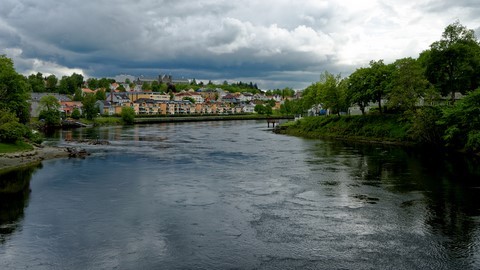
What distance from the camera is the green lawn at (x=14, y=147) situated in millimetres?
37022

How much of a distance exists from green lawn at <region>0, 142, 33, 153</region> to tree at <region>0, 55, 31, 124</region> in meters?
8.50

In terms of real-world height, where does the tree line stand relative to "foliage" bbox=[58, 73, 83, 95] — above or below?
below

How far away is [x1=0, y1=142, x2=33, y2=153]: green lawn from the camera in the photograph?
3702cm

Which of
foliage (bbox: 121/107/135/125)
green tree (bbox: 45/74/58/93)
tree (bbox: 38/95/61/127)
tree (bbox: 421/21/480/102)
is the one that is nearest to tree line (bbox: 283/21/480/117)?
tree (bbox: 421/21/480/102)

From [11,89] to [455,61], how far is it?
5751 cm

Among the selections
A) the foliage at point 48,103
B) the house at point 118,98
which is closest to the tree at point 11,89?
the foliage at point 48,103

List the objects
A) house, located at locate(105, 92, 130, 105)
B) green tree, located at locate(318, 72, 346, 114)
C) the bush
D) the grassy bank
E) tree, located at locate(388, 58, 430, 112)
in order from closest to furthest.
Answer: the bush → tree, located at locate(388, 58, 430, 112) → the grassy bank → green tree, located at locate(318, 72, 346, 114) → house, located at locate(105, 92, 130, 105)

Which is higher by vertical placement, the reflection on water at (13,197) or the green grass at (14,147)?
the green grass at (14,147)

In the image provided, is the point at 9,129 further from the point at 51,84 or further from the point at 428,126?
the point at 51,84

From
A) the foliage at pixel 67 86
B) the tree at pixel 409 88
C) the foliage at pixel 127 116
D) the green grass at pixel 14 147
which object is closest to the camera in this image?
the green grass at pixel 14 147

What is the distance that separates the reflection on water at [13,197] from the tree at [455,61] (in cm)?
5082

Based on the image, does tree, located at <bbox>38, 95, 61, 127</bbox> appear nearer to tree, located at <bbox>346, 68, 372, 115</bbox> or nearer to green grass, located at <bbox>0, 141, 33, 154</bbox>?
green grass, located at <bbox>0, 141, 33, 154</bbox>

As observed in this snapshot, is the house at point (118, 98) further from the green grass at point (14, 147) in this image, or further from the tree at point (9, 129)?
the tree at point (9, 129)

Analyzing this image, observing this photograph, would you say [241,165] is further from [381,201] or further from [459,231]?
[459,231]
